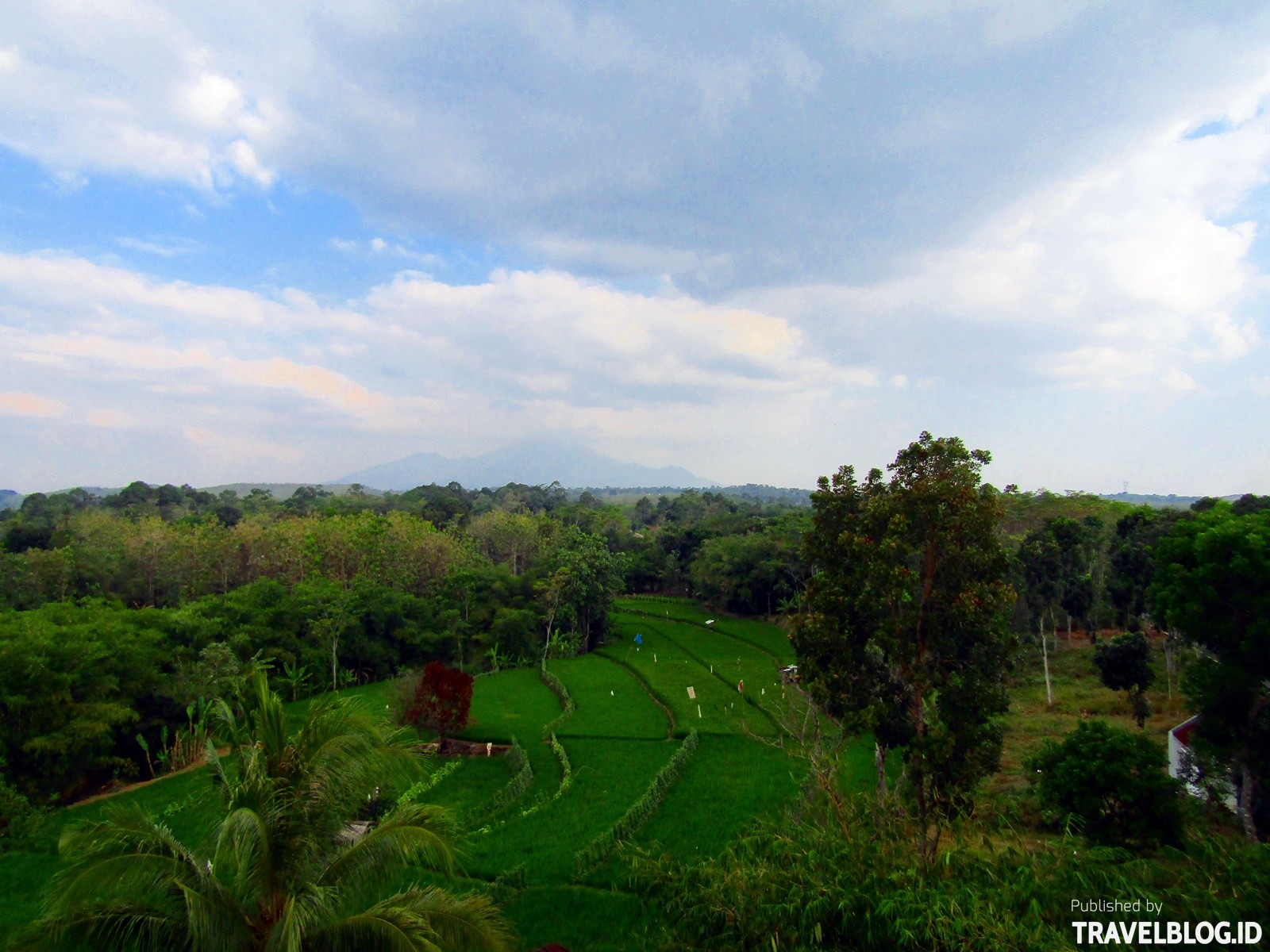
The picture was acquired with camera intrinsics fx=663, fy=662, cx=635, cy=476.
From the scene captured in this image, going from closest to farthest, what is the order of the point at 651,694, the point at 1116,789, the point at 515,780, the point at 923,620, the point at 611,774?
1. the point at 1116,789
2. the point at 923,620
3. the point at 515,780
4. the point at 611,774
5. the point at 651,694

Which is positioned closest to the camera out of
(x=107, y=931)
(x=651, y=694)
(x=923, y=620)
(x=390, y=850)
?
(x=107, y=931)

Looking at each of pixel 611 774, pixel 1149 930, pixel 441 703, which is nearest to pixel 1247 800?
pixel 1149 930

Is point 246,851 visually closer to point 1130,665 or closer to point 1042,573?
point 1130,665

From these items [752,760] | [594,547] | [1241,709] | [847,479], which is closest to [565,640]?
[594,547]

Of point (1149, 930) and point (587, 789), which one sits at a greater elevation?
point (1149, 930)

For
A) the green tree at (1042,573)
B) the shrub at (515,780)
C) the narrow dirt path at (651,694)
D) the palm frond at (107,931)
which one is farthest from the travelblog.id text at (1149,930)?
the green tree at (1042,573)

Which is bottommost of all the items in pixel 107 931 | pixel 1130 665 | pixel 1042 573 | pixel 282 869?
pixel 1130 665
